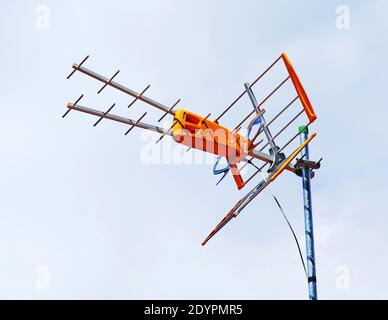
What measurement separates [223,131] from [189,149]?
0.96 meters

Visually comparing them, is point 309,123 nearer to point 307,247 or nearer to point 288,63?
point 288,63

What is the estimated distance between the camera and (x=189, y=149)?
70.0ft

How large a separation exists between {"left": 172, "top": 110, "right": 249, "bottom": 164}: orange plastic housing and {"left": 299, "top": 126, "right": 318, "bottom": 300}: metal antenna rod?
1779 mm

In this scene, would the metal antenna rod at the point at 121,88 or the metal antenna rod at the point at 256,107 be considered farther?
the metal antenna rod at the point at 256,107

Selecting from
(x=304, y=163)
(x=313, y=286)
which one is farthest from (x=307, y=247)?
(x=304, y=163)

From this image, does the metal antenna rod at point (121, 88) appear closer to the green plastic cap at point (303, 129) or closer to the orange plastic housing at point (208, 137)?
the orange plastic housing at point (208, 137)

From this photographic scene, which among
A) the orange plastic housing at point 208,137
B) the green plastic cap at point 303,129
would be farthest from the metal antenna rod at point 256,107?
the green plastic cap at point 303,129

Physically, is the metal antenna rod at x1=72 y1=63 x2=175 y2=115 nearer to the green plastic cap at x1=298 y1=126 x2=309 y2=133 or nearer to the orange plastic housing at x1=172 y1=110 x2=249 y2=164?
the orange plastic housing at x1=172 y1=110 x2=249 y2=164

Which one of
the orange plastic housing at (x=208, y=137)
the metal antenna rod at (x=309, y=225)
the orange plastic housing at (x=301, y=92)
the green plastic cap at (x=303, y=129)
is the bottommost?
the metal antenna rod at (x=309, y=225)

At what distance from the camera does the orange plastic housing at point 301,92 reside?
2108 centimetres

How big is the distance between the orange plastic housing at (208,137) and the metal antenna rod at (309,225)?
1.78m

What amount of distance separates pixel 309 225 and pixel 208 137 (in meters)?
3.45

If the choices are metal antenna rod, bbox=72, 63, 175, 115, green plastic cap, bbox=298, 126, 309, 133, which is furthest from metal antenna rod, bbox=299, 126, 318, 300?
metal antenna rod, bbox=72, 63, 175, 115

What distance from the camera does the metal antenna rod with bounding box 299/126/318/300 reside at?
2073 centimetres
